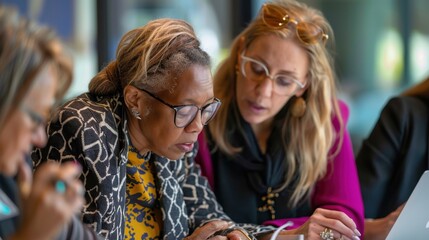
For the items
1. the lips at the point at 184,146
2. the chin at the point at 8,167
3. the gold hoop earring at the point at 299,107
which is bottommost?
the gold hoop earring at the point at 299,107

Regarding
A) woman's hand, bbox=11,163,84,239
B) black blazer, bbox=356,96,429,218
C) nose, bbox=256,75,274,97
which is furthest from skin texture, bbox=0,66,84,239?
black blazer, bbox=356,96,429,218

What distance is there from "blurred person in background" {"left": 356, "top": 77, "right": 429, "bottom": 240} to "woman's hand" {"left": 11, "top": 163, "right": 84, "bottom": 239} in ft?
5.57

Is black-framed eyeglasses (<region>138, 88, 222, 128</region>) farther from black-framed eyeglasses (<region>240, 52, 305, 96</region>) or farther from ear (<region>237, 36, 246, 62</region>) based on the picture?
ear (<region>237, 36, 246, 62</region>)

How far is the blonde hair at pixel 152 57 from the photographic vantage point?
6.86 feet

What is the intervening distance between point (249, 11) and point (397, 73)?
1.29m

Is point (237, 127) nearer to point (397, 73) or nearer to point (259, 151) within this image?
point (259, 151)

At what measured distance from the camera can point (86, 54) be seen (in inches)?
210

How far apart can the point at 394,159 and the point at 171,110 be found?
1.11 m

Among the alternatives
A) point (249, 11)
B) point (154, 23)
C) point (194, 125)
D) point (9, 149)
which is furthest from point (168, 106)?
point (249, 11)

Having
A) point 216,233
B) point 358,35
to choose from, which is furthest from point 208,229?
point 358,35

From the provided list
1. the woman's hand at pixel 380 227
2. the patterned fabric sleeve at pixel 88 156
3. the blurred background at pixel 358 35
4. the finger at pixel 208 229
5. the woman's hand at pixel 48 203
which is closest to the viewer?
the woman's hand at pixel 48 203

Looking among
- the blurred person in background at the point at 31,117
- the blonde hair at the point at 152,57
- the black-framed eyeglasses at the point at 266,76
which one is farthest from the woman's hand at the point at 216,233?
the blurred person in background at the point at 31,117

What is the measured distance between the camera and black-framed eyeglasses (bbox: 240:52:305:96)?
2.60 meters

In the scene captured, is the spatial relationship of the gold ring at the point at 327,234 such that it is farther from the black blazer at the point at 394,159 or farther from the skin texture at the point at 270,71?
the black blazer at the point at 394,159
